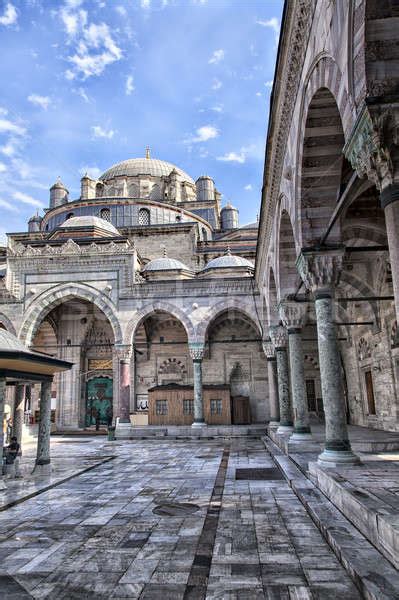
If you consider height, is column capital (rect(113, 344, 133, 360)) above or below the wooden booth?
above

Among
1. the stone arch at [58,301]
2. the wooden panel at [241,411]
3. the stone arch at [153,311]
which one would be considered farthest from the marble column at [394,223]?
the wooden panel at [241,411]

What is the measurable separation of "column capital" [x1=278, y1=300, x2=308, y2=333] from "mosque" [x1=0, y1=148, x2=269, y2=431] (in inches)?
309

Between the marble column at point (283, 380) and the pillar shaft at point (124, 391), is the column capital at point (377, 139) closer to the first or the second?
the marble column at point (283, 380)

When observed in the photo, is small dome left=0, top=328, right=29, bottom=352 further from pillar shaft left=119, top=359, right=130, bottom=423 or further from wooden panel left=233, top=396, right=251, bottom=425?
wooden panel left=233, top=396, right=251, bottom=425

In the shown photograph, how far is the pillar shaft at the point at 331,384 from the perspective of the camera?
647 cm

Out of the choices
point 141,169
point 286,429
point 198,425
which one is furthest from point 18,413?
point 141,169

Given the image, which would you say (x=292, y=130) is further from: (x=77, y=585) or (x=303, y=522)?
(x=77, y=585)

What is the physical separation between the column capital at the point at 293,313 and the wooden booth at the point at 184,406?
9698 millimetres

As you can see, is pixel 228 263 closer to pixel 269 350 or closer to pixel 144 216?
pixel 269 350

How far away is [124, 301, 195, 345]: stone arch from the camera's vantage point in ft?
58.7

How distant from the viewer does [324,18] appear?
4590 millimetres

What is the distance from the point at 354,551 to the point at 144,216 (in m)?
24.8

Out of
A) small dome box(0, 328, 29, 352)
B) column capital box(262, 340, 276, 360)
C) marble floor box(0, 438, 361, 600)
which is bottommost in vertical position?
marble floor box(0, 438, 361, 600)

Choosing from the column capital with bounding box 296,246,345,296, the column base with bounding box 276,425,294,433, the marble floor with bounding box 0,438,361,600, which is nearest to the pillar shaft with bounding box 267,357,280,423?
the column base with bounding box 276,425,294,433
